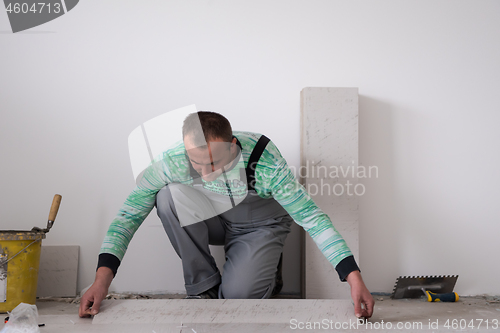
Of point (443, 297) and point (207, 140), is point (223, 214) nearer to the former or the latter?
point (207, 140)

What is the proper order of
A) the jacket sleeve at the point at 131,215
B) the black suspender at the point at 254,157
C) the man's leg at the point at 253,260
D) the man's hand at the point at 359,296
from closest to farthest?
the man's hand at the point at 359,296, the jacket sleeve at the point at 131,215, the black suspender at the point at 254,157, the man's leg at the point at 253,260

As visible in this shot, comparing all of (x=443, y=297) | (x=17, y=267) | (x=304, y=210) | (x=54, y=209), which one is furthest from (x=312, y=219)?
(x=17, y=267)

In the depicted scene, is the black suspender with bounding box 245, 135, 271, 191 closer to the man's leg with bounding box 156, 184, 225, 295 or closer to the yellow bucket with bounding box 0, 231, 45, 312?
the man's leg with bounding box 156, 184, 225, 295

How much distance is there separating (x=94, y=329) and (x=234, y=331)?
1.49 ft

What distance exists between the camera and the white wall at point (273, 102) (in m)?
2.04

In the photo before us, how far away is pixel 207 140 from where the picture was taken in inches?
51.2

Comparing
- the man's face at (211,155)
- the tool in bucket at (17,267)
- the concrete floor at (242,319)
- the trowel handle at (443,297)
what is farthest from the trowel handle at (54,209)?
the trowel handle at (443,297)

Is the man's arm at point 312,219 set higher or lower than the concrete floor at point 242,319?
higher

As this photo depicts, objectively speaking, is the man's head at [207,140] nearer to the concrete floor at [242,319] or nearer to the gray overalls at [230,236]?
the gray overalls at [230,236]

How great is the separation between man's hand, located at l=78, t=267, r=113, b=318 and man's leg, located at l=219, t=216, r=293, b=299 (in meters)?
0.54

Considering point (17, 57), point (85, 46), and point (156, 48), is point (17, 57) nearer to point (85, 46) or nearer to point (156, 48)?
point (85, 46)

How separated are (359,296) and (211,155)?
2.30 feet

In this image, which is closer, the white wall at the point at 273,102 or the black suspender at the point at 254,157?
the black suspender at the point at 254,157

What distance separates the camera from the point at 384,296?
2.02 m
